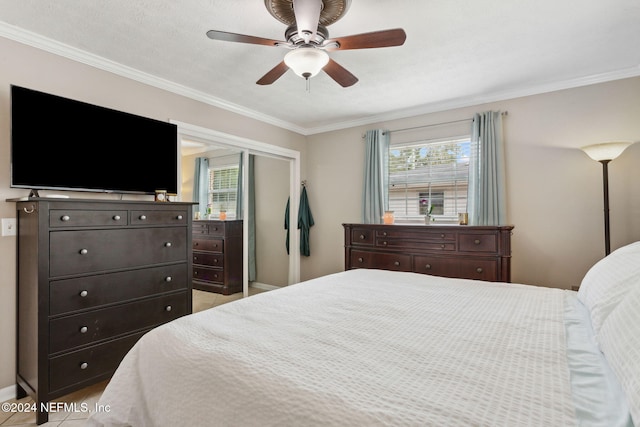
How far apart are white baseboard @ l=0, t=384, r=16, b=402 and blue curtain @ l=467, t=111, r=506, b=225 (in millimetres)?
4172

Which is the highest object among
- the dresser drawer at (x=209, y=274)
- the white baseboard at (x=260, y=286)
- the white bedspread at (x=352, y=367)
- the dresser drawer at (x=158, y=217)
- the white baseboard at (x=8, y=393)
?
the dresser drawer at (x=158, y=217)

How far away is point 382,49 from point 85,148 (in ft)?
7.96

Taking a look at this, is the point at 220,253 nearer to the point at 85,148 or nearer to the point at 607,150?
the point at 85,148

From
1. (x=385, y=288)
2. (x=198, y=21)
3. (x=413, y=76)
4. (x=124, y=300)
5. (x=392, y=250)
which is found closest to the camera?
(x=385, y=288)

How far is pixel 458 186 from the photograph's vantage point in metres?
3.73

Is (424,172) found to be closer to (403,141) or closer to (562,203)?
(403,141)

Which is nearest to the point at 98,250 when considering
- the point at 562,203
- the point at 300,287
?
the point at 300,287

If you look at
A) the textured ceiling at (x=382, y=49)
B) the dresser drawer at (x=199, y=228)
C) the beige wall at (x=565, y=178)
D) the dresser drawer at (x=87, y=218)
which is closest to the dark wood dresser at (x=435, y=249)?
the beige wall at (x=565, y=178)

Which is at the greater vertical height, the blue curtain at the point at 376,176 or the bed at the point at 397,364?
the blue curtain at the point at 376,176

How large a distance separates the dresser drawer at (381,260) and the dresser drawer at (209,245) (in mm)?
1802

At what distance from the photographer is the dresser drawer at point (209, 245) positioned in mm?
4254

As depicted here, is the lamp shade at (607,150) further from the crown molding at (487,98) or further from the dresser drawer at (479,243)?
the dresser drawer at (479,243)

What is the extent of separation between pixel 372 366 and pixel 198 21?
2.31 meters

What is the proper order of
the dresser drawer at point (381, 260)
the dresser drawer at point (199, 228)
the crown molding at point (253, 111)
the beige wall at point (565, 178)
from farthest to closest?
the dresser drawer at point (199, 228)
the dresser drawer at point (381, 260)
the beige wall at point (565, 178)
the crown molding at point (253, 111)
